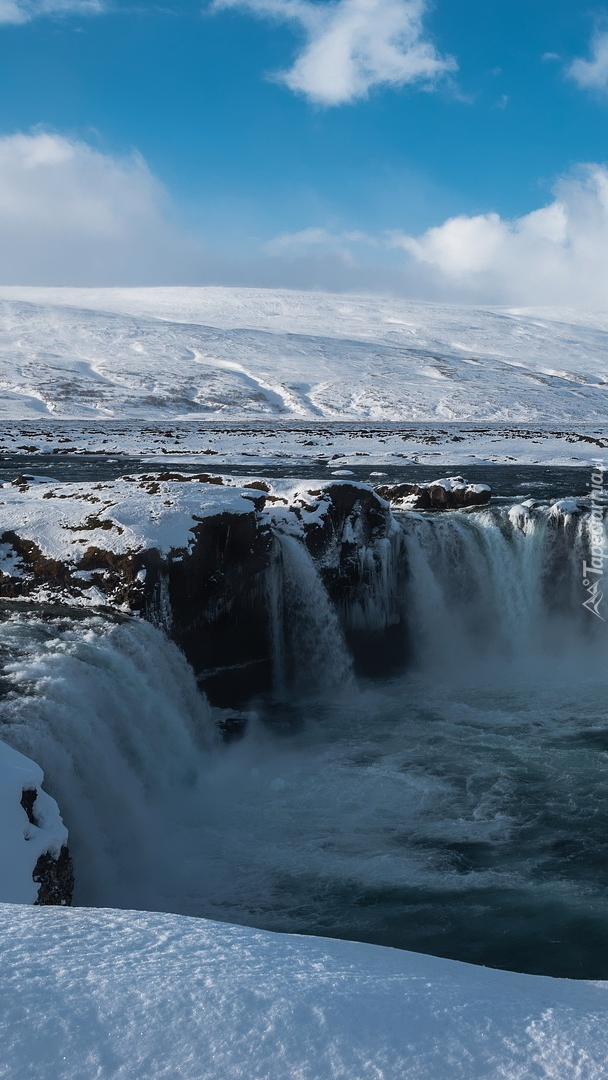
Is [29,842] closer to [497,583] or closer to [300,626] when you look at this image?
[300,626]

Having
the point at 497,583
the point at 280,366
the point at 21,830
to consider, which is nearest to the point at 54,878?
the point at 21,830

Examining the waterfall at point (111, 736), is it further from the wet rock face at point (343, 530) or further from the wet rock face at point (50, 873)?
the wet rock face at point (343, 530)

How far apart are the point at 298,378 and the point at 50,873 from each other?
123688 mm

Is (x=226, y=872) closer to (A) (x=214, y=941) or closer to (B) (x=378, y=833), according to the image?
(B) (x=378, y=833)

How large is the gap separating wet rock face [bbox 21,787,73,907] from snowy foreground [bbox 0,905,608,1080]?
2.98 m

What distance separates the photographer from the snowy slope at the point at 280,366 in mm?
103938

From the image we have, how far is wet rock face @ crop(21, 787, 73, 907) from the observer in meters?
7.02

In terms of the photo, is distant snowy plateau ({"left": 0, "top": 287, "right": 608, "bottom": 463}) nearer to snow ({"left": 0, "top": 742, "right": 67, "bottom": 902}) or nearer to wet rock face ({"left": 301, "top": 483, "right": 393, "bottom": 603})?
wet rock face ({"left": 301, "top": 483, "right": 393, "bottom": 603})

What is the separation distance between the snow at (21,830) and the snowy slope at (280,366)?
289 feet

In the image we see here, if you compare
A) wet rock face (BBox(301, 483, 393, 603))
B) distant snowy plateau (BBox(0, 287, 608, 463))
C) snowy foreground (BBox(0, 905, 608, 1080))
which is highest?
distant snowy plateau (BBox(0, 287, 608, 463))

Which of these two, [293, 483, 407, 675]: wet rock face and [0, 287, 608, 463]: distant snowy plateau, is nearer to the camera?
[293, 483, 407, 675]: wet rock face

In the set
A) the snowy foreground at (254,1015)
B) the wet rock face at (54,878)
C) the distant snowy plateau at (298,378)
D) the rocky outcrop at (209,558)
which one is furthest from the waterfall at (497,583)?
the distant snowy plateau at (298,378)

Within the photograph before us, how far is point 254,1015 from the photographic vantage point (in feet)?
11.1

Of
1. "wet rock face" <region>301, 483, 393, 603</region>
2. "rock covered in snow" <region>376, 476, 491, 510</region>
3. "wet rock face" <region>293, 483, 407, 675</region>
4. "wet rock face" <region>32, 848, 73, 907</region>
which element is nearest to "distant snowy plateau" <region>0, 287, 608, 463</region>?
"rock covered in snow" <region>376, 476, 491, 510</region>
